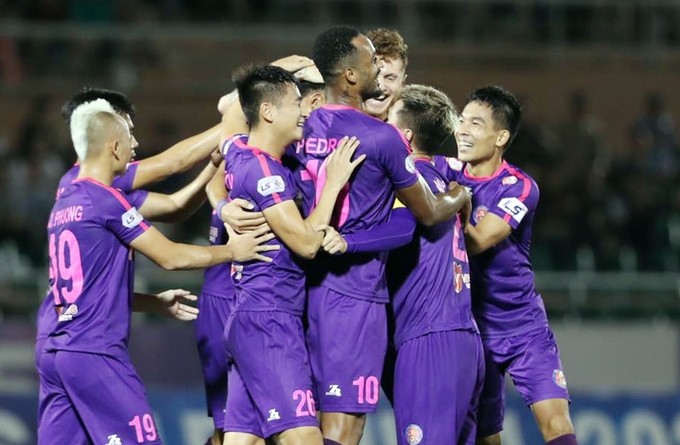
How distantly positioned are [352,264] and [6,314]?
240 inches

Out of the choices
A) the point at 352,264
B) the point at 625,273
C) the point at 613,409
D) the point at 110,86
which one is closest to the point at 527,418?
the point at 613,409

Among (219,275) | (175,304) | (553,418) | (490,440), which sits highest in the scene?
(219,275)

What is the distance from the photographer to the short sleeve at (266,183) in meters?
6.91

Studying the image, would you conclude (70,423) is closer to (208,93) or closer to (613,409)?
(613,409)

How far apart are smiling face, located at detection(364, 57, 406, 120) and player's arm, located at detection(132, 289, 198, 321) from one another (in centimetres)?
143

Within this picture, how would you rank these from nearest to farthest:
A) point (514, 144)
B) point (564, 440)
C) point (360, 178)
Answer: point (360, 178), point (564, 440), point (514, 144)

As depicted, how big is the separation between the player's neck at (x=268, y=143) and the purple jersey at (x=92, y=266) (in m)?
0.76

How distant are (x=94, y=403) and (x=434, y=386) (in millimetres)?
1727

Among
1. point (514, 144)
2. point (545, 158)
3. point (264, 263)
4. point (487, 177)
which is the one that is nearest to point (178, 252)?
point (264, 263)

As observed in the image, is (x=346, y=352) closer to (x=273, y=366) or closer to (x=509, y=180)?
(x=273, y=366)

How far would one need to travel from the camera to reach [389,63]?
7.76 m

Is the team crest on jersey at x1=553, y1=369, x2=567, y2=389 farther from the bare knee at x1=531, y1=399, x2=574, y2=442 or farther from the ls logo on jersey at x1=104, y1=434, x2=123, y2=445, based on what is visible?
the ls logo on jersey at x1=104, y1=434, x2=123, y2=445

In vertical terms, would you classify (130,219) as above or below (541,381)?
above

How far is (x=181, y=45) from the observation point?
650 inches
